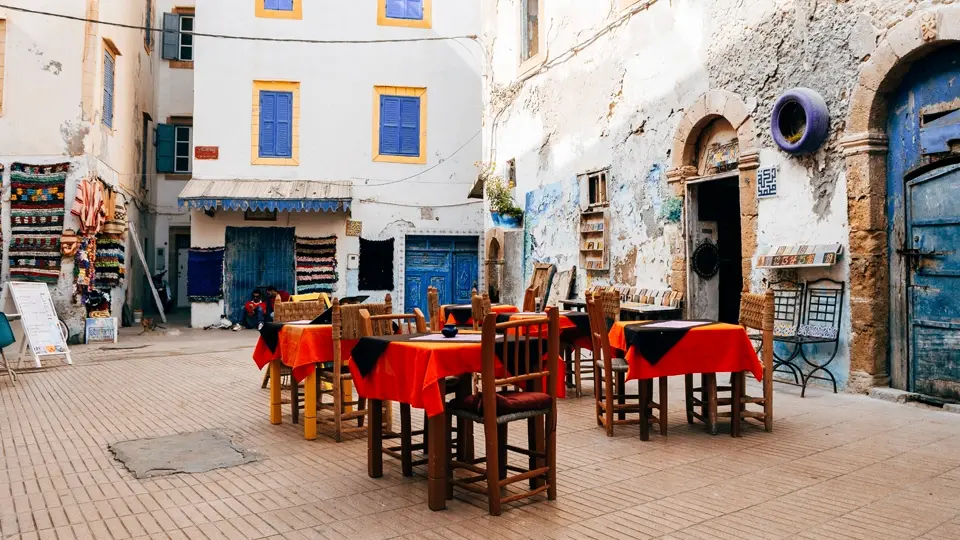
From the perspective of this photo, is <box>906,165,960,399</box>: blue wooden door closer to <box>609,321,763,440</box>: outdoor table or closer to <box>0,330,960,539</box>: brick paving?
<box>0,330,960,539</box>: brick paving

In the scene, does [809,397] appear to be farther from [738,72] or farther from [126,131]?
[126,131]

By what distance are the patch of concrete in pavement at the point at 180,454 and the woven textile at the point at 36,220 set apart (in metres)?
7.84

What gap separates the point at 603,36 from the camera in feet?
33.1

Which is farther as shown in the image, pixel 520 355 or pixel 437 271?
pixel 437 271

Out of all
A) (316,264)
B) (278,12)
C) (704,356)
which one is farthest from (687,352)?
(278,12)

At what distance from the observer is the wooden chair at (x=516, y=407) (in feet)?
10.8

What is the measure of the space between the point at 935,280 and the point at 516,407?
4334 mm

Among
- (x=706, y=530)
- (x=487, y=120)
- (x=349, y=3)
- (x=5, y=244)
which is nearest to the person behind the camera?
(x=706, y=530)

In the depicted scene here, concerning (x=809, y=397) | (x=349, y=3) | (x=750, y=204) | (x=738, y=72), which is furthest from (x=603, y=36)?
(x=349, y=3)

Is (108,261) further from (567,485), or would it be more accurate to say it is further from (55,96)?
(567,485)

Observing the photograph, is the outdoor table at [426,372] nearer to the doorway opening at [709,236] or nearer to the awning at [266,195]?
the doorway opening at [709,236]

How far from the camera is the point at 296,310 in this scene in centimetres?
643

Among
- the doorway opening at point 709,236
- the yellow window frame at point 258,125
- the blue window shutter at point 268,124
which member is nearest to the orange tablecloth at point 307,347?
the doorway opening at point 709,236

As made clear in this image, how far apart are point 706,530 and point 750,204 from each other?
16.6ft
